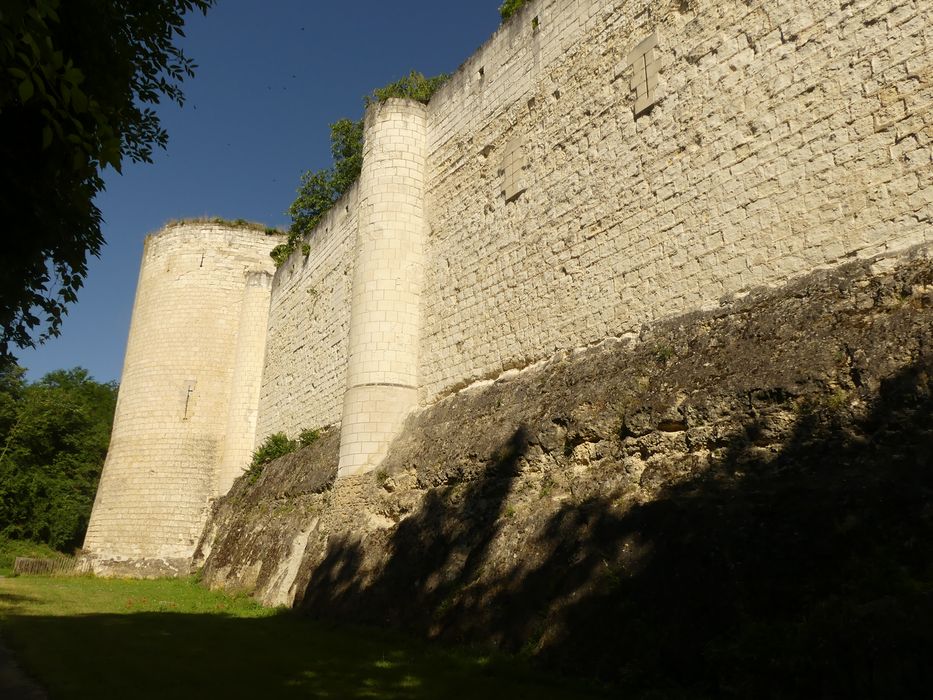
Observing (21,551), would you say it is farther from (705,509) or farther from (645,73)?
(705,509)

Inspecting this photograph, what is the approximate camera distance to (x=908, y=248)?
20.3 ft

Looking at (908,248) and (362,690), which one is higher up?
(908,248)

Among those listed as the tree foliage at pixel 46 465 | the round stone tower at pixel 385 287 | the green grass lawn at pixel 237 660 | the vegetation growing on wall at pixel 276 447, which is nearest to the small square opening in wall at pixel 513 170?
the round stone tower at pixel 385 287

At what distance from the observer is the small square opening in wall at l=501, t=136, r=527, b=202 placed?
1108cm

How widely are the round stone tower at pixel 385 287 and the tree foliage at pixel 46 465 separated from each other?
67.4ft

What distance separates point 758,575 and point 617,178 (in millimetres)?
5588

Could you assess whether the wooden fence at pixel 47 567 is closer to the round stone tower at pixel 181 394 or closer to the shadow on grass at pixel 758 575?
the round stone tower at pixel 181 394

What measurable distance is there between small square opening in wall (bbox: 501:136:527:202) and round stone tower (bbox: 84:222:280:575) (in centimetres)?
1183

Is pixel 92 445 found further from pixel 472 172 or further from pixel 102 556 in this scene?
pixel 472 172

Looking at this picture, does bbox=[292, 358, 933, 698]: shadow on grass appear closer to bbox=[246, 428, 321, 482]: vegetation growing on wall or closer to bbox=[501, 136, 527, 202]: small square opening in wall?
bbox=[501, 136, 527, 202]: small square opening in wall

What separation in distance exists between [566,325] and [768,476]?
4086 millimetres

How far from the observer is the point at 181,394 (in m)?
21.2

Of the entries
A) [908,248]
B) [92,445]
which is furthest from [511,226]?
[92,445]

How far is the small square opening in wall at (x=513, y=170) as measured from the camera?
11078 mm
